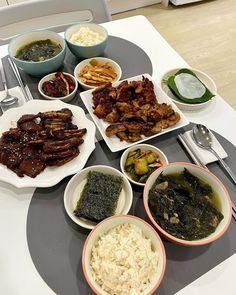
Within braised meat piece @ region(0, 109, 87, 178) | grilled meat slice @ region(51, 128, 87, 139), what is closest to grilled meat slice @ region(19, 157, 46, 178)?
braised meat piece @ region(0, 109, 87, 178)

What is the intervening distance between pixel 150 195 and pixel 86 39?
866mm

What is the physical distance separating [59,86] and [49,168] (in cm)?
42

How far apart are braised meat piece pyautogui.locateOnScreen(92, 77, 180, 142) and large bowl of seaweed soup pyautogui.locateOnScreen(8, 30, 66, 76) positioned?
0.25 meters

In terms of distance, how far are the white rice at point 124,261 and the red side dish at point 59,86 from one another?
2.16ft

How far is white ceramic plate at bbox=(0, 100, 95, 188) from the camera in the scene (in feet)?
2.91

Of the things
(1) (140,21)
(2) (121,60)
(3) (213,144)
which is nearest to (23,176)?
(3) (213,144)

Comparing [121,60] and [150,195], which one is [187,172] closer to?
[150,195]

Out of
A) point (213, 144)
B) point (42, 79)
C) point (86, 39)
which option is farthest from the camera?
point (86, 39)

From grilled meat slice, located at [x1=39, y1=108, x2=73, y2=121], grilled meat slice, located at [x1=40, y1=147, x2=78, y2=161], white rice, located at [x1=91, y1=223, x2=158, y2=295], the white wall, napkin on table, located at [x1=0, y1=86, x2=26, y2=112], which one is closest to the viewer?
white rice, located at [x1=91, y1=223, x2=158, y2=295]

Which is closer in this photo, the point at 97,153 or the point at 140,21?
the point at 97,153

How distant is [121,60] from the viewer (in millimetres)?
1387

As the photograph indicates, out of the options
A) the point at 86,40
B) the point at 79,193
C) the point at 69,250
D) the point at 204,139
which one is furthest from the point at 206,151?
the point at 86,40

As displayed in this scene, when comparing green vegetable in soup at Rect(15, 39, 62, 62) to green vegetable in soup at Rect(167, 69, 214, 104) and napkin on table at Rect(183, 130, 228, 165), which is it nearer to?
green vegetable in soup at Rect(167, 69, 214, 104)

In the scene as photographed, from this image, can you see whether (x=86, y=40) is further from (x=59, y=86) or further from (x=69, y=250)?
(x=69, y=250)
